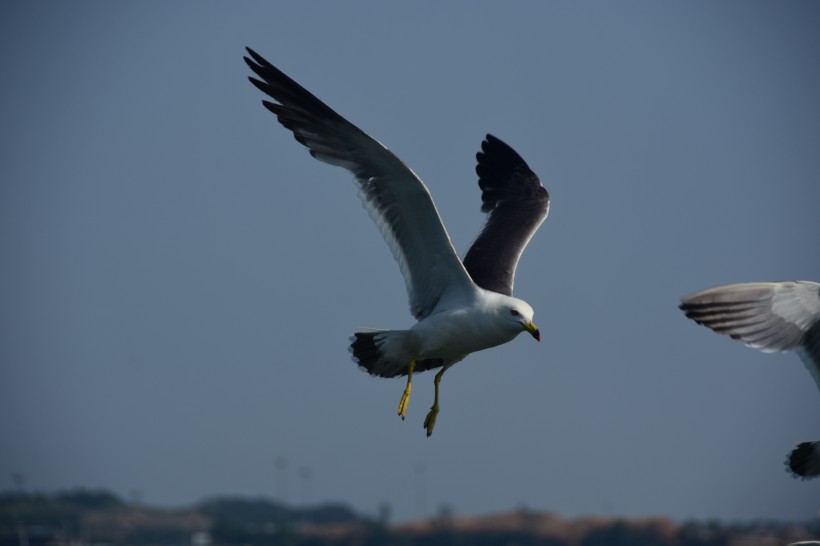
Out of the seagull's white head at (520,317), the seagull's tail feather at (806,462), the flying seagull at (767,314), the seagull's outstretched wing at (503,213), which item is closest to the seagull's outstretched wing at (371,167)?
the seagull's white head at (520,317)

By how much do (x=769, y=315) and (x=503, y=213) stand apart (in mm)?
5294

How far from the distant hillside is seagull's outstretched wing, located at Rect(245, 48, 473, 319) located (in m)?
42.1

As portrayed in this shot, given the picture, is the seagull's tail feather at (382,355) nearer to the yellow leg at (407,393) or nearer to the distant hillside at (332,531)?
the yellow leg at (407,393)

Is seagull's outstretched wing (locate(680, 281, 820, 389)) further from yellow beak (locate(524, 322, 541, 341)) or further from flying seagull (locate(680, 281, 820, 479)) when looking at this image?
yellow beak (locate(524, 322, 541, 341))

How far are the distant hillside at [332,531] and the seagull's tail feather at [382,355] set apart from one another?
41189 mm

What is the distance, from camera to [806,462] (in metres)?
12.5

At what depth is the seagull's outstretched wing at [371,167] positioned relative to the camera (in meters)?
13.0

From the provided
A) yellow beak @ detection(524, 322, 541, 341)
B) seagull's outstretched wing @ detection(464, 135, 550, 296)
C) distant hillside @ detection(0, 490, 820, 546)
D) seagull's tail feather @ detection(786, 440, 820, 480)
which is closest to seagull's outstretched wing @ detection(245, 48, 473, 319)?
yellow beak @ detection(524, 322, 541, 341)

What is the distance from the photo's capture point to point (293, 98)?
515 inches

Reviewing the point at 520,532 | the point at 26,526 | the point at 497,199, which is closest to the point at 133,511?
the point at 26,526

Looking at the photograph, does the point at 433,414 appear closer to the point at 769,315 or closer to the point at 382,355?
the point at 382,355

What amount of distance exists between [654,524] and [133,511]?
51.7m

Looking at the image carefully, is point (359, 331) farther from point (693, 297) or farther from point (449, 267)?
point (693, 297)

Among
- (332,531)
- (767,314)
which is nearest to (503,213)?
(767,314)
